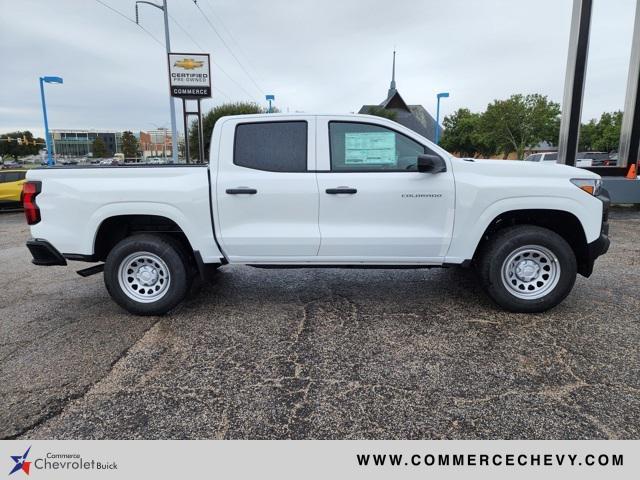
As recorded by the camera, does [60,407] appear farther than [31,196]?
No

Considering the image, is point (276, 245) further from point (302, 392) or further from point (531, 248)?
point (531, 248)

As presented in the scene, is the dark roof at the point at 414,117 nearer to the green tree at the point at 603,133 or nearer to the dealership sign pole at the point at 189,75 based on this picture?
the green tree at the point at 603,133

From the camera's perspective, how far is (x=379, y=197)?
3.96 meters

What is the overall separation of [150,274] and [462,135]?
56798mm

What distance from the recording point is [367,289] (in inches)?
200

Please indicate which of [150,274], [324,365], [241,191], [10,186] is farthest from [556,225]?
[10,186]

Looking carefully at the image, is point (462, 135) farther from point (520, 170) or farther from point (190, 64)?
point (520, 170)

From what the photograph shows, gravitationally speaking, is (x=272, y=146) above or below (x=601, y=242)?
above

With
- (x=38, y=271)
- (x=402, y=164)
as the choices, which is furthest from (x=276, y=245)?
(x=38, y=271)

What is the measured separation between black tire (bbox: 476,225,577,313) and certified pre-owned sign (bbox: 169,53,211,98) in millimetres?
16033

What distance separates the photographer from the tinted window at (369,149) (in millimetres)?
4043

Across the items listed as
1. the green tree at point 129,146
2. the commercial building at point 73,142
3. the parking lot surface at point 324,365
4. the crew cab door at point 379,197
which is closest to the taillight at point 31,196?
the parking lot surface at point 324,365

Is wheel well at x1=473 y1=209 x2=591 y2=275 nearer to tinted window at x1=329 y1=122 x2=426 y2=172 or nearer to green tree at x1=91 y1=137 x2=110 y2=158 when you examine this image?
tinted window at x1=329 y1=122 x2=426 y2=172
